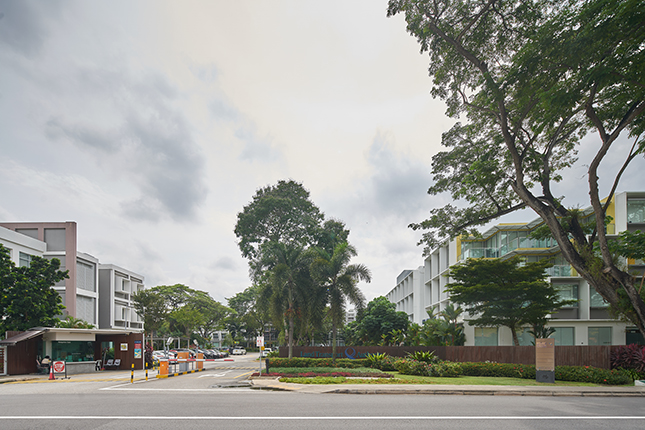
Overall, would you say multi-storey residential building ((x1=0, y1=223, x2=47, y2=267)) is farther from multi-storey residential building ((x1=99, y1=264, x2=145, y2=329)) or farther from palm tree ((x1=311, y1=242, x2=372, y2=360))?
palm tree ((x1=311, y1=242, x2=372, y2=360))

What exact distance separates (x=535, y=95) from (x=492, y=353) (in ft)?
56.6

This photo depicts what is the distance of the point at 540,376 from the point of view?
20547 mm

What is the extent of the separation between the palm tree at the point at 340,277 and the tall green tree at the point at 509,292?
29.3 feet

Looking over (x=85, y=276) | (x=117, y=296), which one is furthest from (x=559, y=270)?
(x=117, y=296)

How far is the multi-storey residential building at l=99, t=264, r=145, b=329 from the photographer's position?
6406 cm

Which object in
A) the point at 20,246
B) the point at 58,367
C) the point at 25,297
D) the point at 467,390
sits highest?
the point at 20,246

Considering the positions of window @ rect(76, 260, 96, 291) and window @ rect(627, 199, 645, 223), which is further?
window @ rect(76, 260, 96, 291)

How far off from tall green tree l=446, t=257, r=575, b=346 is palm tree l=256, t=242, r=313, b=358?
1231 cm

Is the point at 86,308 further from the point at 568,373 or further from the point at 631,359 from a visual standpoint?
the point at 631,359

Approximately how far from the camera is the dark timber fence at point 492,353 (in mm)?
24703

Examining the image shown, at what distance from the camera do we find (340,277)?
30547 millimetres

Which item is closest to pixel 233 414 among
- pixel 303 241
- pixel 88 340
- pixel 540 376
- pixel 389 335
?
pixel 540 376

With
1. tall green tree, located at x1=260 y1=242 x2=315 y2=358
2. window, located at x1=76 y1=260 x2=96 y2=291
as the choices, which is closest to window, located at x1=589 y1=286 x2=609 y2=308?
tall green tree, located at x1=260 y1=242 x2=315 y2=358

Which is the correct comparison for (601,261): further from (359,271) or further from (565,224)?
(359,271)
